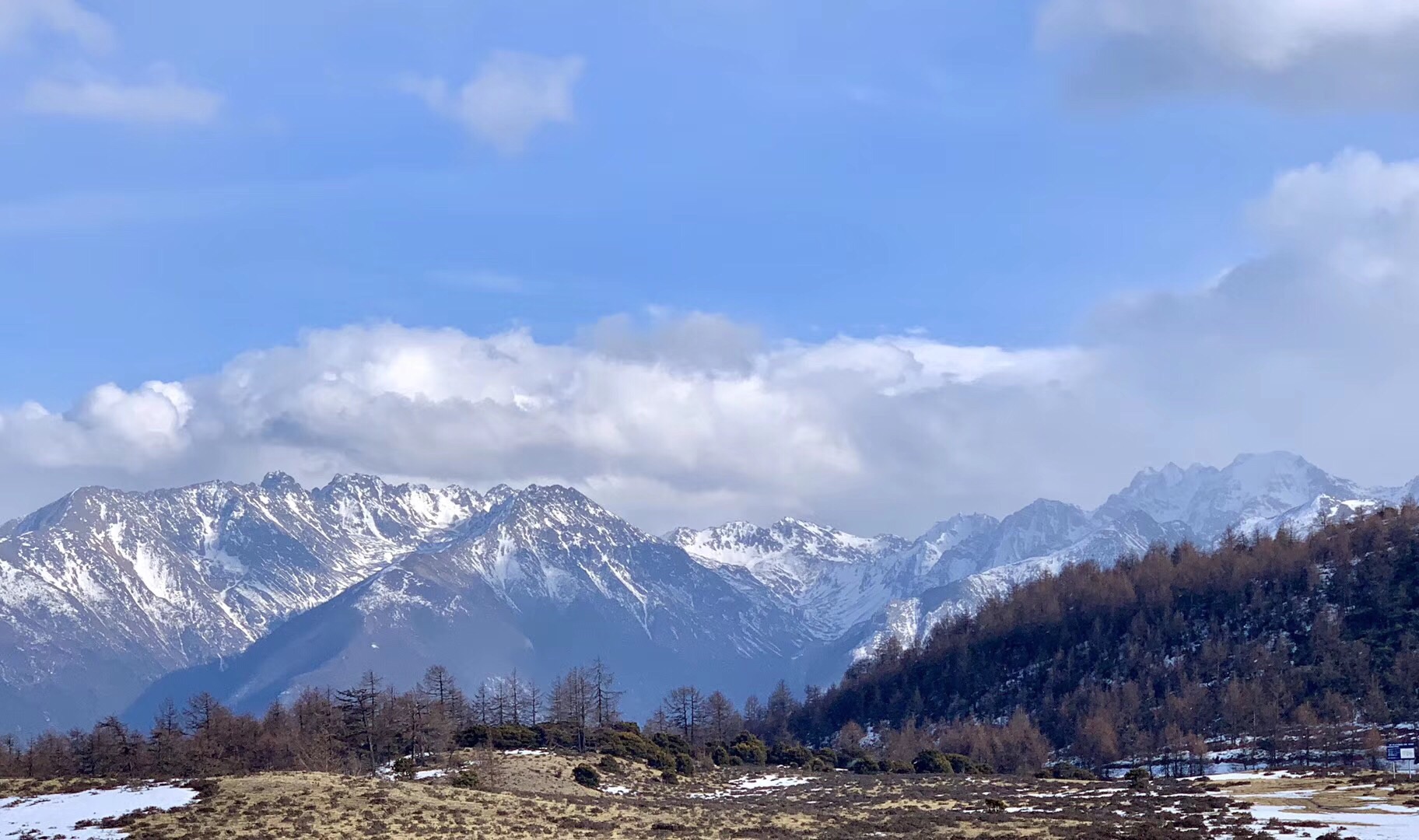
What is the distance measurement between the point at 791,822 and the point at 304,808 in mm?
31564

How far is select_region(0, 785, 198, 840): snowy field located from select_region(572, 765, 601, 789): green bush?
3746 centimetres

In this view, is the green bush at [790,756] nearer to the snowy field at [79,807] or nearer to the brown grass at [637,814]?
the brown grass at [637,814]

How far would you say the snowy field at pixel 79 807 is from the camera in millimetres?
77688

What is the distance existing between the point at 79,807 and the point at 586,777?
1733 inches

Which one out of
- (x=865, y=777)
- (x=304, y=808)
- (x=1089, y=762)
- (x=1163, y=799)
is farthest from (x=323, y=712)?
(x=1089, y=762)

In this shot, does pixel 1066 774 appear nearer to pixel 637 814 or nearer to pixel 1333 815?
pixel 1333 815

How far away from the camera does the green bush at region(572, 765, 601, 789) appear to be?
114750mm

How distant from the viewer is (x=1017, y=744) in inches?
7687

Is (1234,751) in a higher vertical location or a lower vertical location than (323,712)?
lower

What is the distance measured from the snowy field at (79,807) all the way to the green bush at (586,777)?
37458mm

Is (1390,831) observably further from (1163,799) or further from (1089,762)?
(1089,762)

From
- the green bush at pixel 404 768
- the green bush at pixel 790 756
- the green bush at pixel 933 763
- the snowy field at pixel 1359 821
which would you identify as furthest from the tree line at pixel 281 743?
the snowy field at pixel 1359 821

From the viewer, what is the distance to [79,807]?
3250 inches

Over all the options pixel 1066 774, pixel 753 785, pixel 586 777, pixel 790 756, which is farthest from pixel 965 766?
pixel 586 777
